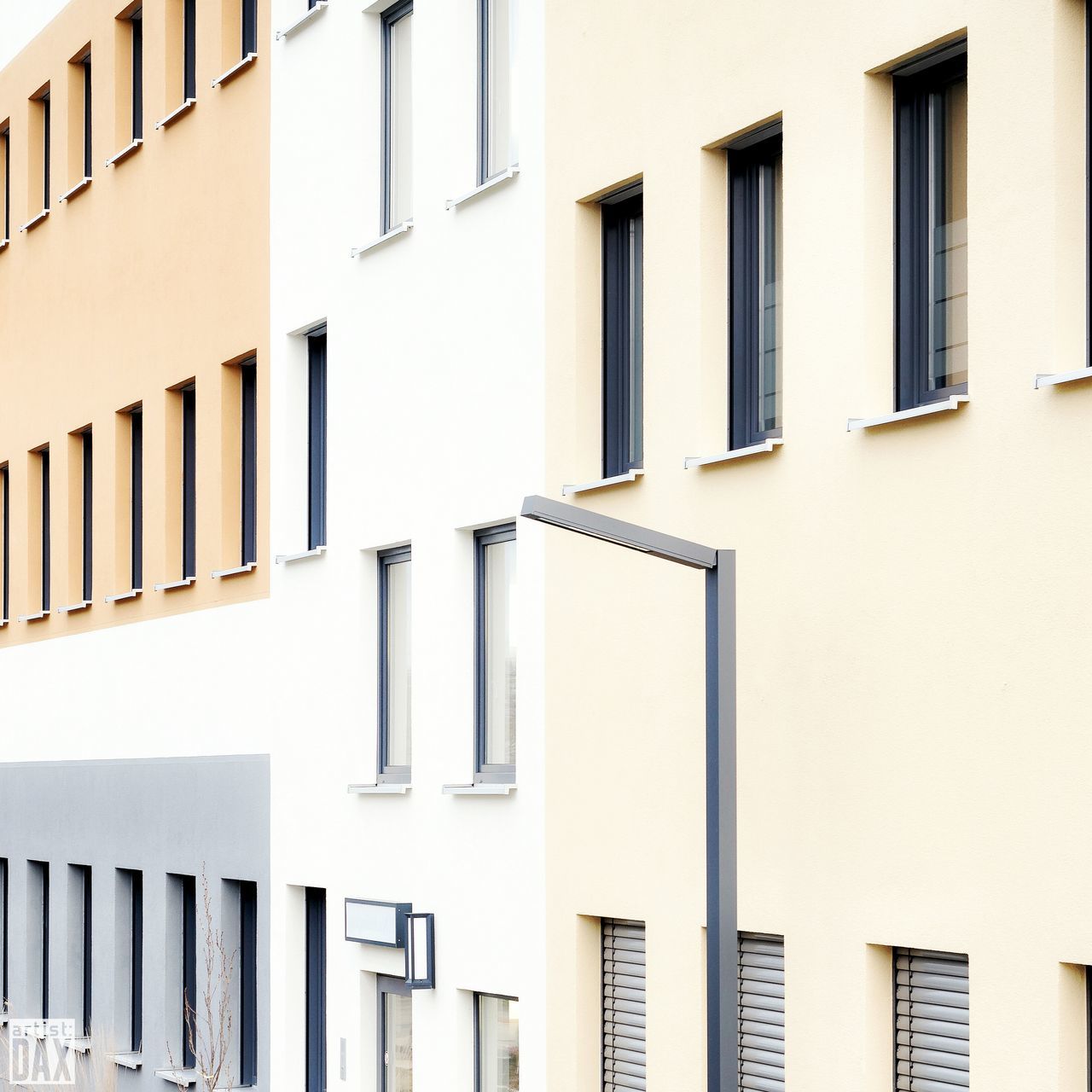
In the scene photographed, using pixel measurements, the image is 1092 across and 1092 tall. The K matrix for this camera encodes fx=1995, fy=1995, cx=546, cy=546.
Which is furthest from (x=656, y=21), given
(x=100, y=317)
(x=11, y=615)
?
(x=11, y=615)

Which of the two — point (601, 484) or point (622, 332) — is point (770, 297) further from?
point (601, 484)

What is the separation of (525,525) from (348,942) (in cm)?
418

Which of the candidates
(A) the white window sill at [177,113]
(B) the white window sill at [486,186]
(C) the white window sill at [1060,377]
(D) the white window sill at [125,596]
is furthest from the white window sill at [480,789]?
(A) the white window sill at [177,113]

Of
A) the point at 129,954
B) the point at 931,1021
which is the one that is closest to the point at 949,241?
the point at 931,1021

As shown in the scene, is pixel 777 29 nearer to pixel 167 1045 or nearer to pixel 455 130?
pixel 455 130

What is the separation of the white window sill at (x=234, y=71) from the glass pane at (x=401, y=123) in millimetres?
2360

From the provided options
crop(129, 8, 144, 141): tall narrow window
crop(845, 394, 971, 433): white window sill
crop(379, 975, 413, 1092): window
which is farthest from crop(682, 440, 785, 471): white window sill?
crop(129, 8, 144, 141): tall narrow window

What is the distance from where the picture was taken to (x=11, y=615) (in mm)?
24109

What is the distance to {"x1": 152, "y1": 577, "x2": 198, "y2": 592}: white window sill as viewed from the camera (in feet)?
60.9

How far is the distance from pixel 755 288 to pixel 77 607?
12.1 metres

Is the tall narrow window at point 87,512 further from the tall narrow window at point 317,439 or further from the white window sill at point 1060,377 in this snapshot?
the white window sill at point 1060,377

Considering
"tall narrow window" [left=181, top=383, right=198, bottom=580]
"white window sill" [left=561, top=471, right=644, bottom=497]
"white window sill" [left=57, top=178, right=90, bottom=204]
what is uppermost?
"white window sill" [left=57, top=178, right=90, bottom=204]

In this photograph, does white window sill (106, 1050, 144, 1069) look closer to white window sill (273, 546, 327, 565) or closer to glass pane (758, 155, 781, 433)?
white window sill (273, 546, 327, 565)

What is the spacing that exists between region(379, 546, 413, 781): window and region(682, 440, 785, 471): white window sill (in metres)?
4.22
